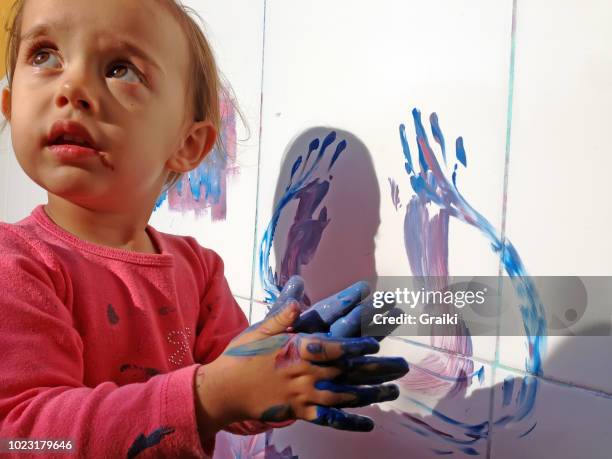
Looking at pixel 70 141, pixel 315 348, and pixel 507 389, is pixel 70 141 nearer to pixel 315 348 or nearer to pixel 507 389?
pixel 315 348

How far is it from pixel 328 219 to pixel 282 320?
28cm

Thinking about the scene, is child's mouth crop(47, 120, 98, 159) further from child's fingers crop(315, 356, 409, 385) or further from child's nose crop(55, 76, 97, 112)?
child's fingers crop(315, 356, 409, 385)

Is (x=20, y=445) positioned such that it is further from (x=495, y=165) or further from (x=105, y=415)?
(x=495, y=165)

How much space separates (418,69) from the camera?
25.3 inches

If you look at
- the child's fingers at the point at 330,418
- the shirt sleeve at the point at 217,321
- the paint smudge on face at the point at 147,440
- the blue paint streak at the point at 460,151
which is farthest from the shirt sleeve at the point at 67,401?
the blue paint streak at the point at 460,151

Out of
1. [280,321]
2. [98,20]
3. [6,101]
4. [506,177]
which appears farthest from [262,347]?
[6,101]

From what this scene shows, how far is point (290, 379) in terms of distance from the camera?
0.47 metres

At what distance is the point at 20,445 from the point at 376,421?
398mm

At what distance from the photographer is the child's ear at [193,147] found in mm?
758

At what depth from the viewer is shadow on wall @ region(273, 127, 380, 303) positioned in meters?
0.71

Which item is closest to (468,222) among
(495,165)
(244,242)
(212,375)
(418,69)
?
(495,165)

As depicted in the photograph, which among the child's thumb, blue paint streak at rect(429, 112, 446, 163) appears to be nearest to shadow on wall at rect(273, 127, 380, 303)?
blue paint streak at rect(429, 112, 446, 163)

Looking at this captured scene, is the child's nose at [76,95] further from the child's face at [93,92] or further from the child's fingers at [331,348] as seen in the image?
the child's fingers at [331,348]

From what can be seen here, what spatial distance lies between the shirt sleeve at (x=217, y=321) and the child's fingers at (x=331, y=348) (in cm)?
26
